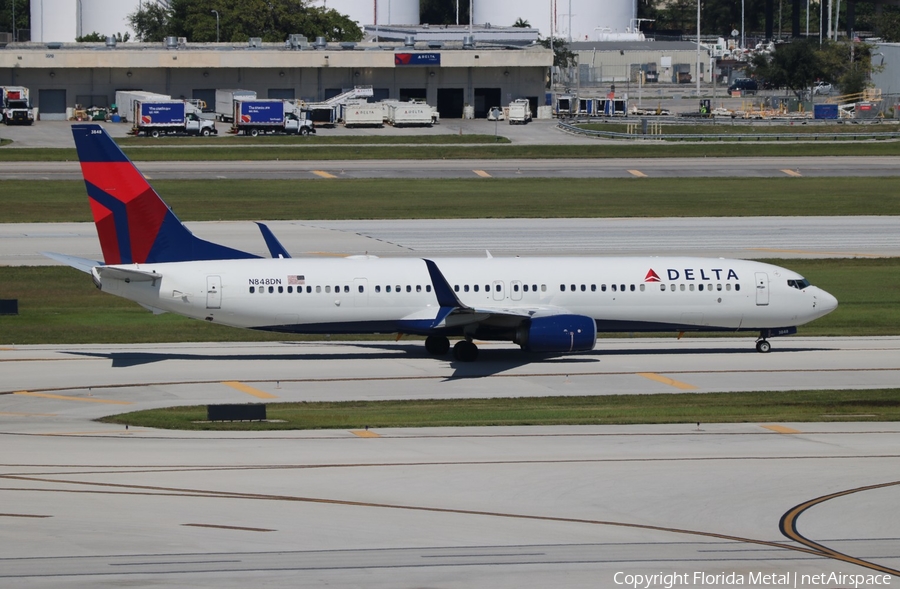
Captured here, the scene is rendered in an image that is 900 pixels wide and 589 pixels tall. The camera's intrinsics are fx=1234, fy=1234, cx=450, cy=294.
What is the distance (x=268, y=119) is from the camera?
420 feet

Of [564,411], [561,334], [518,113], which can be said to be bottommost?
[564,411]

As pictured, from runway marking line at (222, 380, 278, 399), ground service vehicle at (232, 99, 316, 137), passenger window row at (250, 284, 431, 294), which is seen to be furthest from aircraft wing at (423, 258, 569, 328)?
ground service vehicle at (232, 99, 316, 137)

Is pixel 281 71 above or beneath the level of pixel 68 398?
above

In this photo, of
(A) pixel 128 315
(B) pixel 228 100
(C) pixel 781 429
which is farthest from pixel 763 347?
(B) pixel 228 100

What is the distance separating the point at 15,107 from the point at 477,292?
10412 centimetres

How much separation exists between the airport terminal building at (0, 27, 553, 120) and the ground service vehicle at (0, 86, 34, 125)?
5651 millimetres

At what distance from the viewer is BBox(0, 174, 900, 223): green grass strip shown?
78.7 metres

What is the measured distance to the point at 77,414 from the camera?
34688mm

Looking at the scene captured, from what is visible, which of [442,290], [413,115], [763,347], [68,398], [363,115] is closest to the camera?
[68,398]

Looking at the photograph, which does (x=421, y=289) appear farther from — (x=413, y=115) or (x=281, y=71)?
(x=281, y=71)

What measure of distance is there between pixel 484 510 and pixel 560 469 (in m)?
4.09

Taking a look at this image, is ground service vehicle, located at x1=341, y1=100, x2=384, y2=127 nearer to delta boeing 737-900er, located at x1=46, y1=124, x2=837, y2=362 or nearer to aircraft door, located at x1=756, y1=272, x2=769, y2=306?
delta boeing 737-900er, located at x1=46, y1=124, x2=837, y2=362

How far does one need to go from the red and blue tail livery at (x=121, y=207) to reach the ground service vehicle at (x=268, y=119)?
3446 inches

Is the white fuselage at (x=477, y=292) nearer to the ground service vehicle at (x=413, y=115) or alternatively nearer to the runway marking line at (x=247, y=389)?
the runway marking line at (x=247, y=389)
